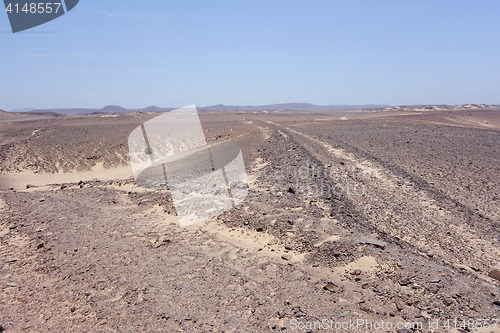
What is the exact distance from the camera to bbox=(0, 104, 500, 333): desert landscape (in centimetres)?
356

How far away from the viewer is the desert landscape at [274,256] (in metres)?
3.56

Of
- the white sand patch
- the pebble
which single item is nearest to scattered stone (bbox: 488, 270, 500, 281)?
the white sand patch

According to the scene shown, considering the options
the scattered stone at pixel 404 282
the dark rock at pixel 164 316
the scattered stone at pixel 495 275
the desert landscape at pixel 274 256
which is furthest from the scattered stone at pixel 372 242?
the dark rock at pixel 164 316

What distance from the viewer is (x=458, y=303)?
3.70m

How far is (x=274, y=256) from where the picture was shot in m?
5.08

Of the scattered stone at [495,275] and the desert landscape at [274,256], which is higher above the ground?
the desert landscape at [274,256]

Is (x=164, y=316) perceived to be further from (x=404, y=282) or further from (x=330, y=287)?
(x=404, y=282)

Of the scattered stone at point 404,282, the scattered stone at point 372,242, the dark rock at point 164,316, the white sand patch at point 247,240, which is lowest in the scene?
the white sand patch at point 247,240

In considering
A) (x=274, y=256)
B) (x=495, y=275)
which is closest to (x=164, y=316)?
(x=274, y=256)

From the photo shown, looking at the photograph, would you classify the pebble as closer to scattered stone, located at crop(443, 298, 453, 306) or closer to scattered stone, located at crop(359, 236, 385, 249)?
scattered stone, located at crop(359, 236, 385, 249)

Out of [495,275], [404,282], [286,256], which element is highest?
[404,282]

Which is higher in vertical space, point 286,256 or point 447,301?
point 447,301

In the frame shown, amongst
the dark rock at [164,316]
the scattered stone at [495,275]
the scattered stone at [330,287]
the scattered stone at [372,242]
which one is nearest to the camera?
the dark rock at [164,316]

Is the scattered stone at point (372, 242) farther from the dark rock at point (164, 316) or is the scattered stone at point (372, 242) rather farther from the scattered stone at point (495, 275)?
the dark rock at point (164, 316)
